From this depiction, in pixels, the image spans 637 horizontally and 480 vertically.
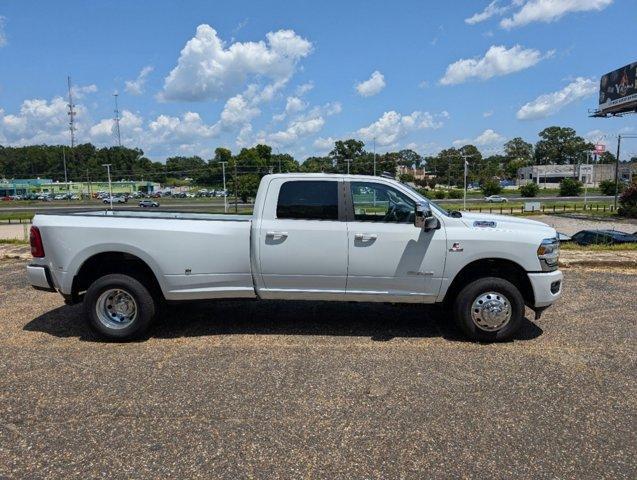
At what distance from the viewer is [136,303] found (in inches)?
200

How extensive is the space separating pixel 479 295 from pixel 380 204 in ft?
4.55

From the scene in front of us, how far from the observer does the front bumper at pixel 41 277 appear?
5152 mm

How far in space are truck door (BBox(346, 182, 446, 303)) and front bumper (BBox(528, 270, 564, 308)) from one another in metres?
0.97

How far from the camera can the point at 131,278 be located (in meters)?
5.15

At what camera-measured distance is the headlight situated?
196 inches

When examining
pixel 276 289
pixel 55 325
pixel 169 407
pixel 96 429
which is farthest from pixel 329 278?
pixel 55 325

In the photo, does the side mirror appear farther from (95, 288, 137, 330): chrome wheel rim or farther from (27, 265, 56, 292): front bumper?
(27, 265, 56, 292): front bumper

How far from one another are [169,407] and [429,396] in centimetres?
202

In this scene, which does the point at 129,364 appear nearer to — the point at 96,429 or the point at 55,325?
the point at 96,429

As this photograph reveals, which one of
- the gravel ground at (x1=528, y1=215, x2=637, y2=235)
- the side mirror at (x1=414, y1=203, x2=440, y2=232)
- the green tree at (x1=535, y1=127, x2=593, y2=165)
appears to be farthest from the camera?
the green tree at (x1=535, y1=127, x2=593, y2=165)

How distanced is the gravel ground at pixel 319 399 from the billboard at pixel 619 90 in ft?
222

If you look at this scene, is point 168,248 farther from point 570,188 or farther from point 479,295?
point 570,188

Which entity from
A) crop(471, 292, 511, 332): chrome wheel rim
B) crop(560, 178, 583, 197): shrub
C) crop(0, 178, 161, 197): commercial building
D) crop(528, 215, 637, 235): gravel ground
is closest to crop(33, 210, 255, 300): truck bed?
crop(471, 292, 511, 332): chrome wheel rim

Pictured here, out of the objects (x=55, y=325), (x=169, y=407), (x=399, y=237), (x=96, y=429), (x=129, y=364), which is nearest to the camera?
(x=96, y=429)
